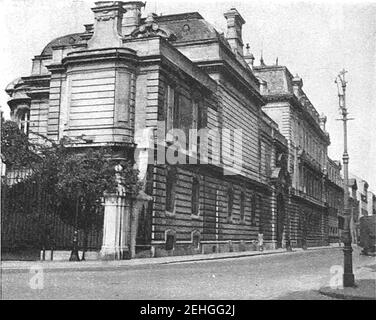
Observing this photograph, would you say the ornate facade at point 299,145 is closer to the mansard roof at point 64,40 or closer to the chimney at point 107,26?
the mansard roof at point 64,40

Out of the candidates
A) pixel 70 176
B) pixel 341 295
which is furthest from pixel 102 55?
pixel 341 295

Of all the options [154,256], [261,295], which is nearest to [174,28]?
[154,256]

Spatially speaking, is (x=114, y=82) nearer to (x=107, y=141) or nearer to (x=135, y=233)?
(x=107, y=141)

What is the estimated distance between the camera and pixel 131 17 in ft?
106

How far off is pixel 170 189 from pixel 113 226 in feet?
19.3

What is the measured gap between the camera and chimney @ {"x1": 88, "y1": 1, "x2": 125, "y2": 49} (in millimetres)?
26859

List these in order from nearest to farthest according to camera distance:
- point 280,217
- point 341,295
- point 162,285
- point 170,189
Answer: point 341,295, point 162,285, point 170,189, point 280,217

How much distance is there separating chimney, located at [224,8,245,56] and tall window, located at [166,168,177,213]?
56.5 ft

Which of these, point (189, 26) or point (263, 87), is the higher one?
point (263, 87)

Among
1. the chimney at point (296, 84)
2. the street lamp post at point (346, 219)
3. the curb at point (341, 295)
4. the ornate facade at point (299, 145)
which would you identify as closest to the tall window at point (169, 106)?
the street lamp post at point (346, 219)

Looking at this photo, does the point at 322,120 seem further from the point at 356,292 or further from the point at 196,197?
the point at 356,292

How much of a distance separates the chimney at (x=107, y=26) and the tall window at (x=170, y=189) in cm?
648

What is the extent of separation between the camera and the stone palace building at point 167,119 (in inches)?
1000
